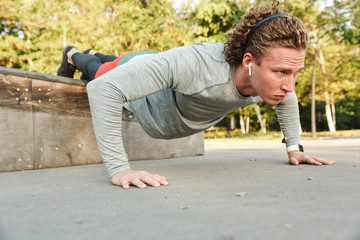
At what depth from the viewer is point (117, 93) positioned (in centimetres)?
212

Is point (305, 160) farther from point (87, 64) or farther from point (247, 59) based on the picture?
point (87, 64)

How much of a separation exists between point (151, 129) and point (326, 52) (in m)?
23.3

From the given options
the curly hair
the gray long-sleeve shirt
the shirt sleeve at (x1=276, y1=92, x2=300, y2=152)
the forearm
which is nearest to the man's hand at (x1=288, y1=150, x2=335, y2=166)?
the shirt sleeve at (x1=276, y1=92, x2=300, y2=152)

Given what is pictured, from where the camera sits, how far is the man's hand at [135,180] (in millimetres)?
2014

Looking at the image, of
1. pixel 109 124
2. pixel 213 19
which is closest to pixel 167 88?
pixel 109 124

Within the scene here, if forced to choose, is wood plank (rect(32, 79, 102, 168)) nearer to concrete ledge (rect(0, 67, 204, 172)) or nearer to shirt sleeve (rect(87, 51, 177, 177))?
concrete ledge (rect(0, 67, 204, 172))

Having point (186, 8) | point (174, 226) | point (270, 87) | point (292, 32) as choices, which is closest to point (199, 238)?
point (174, 226)

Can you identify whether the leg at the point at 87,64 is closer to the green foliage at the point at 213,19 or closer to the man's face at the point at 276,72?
the man's face at the point at 276,72

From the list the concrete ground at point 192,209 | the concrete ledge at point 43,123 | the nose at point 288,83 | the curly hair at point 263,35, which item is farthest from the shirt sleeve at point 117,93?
the concrete ledge at point 43,123

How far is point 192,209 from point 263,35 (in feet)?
4.27

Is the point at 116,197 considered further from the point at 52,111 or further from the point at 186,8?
the point at 186,8

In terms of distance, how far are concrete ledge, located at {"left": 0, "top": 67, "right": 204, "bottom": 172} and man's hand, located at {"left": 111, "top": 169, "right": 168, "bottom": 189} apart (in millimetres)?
1634

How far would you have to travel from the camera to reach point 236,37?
7.60 feet

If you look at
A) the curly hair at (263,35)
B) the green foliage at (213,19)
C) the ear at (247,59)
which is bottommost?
the ear at (247,59)
